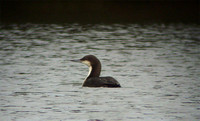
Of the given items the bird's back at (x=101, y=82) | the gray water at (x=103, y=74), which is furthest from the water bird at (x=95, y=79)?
the gray water at (x=103, y=74)

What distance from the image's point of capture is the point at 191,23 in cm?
3722

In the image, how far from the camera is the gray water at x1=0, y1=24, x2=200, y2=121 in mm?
10250

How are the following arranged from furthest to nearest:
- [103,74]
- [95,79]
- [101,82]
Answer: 1. [103,74]
2. [95,79]
3. [101,82]

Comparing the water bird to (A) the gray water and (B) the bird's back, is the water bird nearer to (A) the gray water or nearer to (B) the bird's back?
(B) the bird's back

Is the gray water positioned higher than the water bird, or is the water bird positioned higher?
the water bird

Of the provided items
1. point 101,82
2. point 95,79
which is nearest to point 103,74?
point 95,79

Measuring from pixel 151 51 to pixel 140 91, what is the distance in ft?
30.3

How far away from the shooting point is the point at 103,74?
621 inches

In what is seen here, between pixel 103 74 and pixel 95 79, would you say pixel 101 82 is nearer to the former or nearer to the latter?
pixel 95 79

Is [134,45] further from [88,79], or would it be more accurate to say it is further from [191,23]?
[191,23]

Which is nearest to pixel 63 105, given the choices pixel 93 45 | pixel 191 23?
pixel 93 45

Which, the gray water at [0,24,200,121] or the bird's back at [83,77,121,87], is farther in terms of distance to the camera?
the bird's back at [83,77,121,87]

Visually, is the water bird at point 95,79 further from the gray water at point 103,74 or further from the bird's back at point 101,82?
the gray water at point 103,74

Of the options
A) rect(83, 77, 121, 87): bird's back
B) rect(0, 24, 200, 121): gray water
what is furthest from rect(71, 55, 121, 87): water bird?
rect(0, 24, 200, 121): gray water
